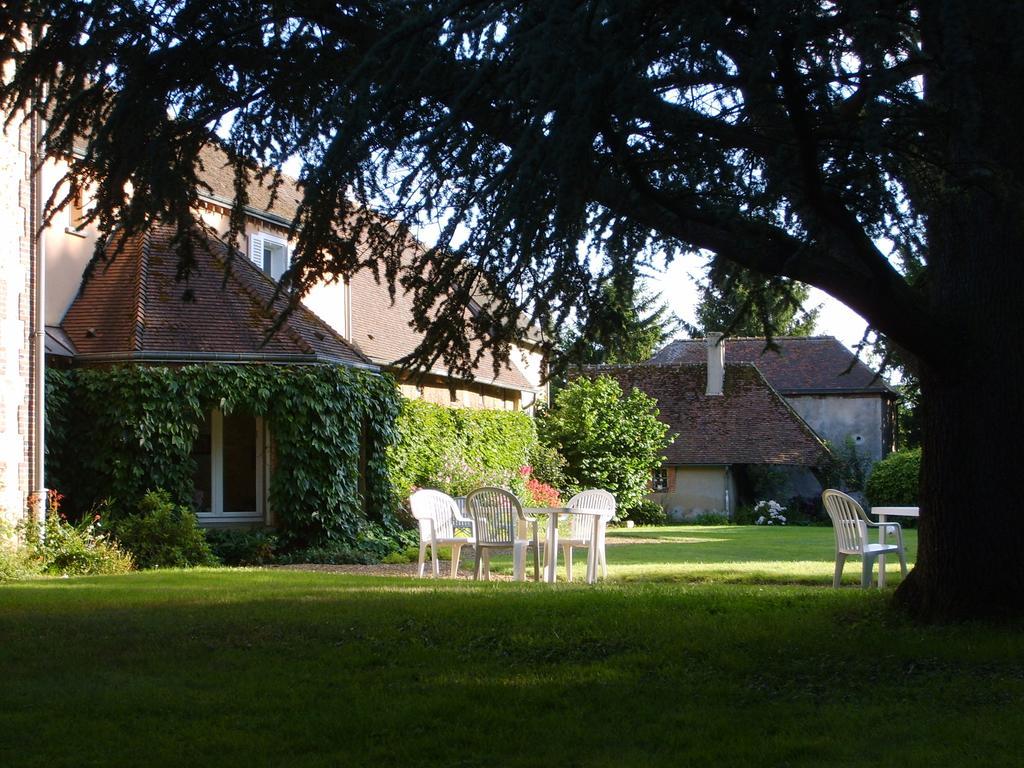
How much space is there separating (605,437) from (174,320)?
634 inches

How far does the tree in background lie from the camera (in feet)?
104

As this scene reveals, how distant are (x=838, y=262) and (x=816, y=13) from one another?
200 cm

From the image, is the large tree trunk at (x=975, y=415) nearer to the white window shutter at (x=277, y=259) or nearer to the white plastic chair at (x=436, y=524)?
the white plastic chair at (x=436, y=524)

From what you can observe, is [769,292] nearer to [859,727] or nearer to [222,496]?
[859,727]

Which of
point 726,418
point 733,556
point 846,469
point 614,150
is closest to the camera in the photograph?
point 614,150

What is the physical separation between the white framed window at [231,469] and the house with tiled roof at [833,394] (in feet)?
89.6

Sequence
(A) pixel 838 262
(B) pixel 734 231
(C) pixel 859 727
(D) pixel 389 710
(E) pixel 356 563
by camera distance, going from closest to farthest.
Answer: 1. (C) pixel 859 727
2. (D) pixel 389 710
3. (B) pixel 734 231
4. (A) pixel 838 262
5. (E) pixel 356 563

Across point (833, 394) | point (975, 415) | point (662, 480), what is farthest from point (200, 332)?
point (833, 394)

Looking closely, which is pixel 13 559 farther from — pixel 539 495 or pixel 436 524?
pixel 539 495

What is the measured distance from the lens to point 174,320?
18000mm

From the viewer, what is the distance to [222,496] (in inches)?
705

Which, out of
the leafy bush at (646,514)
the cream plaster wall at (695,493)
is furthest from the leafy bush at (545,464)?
the cream plaster wall at (695,493)

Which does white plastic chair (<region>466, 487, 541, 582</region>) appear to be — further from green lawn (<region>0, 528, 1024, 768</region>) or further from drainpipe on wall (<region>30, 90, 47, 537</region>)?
drainpipe on wall (<region>30, 90, 47, 537</region>)

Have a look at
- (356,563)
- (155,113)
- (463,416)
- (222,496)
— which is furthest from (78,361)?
(155,113)
